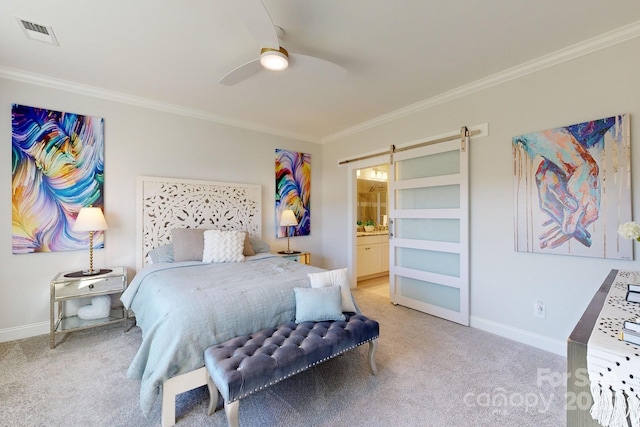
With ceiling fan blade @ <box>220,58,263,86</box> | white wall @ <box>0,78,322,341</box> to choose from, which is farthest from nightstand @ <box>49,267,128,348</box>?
ceiling fan blade @ <box>220,58,263,86</box>

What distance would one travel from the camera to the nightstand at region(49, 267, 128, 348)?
2.57m

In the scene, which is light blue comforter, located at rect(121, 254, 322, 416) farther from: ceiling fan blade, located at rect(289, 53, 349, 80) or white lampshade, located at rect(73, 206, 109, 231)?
ceiling fan blade, located at rect(289, 53, 349, 80)

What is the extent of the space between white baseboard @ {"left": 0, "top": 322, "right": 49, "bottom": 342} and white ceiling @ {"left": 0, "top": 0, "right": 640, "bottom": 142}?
8.19 ft

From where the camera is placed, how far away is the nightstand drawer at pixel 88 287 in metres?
2.63

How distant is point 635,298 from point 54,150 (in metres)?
4.70

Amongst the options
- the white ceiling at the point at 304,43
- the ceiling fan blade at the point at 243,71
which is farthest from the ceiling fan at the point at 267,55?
the white ceiling at the point at 304,43

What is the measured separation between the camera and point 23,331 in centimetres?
277

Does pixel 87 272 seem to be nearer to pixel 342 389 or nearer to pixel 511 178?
pixel 342 389

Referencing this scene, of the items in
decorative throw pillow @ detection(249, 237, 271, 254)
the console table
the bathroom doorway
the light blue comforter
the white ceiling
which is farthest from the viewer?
the bathroom doorway

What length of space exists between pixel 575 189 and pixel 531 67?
119cm

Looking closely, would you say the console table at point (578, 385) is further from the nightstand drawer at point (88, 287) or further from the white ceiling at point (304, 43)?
the nightstand drawer at point (88, 287)

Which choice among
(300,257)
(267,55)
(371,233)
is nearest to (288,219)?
(300,257)

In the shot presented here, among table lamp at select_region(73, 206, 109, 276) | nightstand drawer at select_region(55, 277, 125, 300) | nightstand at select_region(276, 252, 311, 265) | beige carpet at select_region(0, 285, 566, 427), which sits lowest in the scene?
beige carpet at select_region(0, 285, 566, 427)

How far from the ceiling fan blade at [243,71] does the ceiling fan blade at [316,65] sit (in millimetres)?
263
